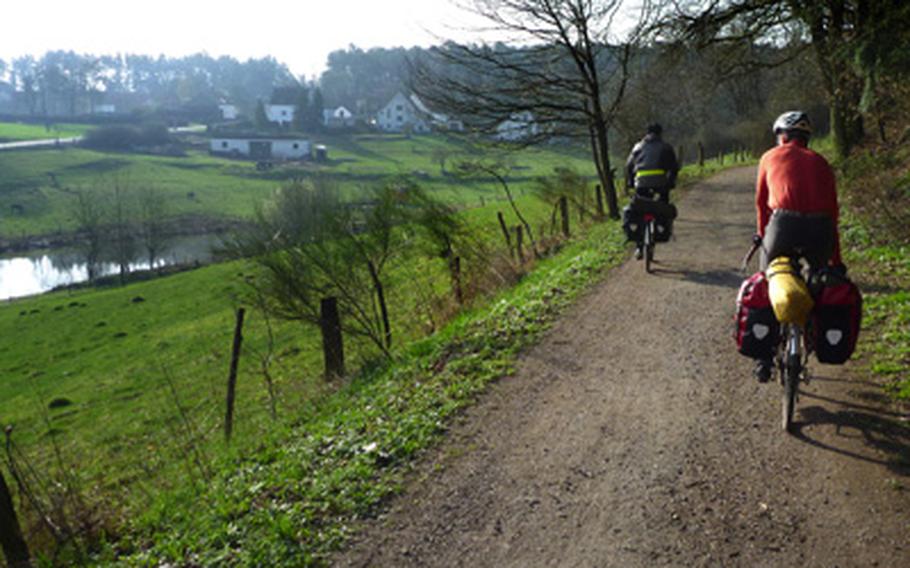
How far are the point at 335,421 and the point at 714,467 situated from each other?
3.84 m

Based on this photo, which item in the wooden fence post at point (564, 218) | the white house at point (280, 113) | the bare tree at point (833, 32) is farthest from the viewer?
the white house at point (280, 113)

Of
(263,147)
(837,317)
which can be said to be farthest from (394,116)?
(837,317)

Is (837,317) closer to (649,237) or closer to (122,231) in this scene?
(649,237)

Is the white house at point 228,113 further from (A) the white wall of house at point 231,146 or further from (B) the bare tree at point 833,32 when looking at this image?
(B) the bare tree at point 833,32

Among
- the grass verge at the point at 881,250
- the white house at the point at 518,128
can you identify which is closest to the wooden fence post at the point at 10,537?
the grass verge at the point at 881,250

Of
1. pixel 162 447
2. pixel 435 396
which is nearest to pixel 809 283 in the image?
pixel 435 396

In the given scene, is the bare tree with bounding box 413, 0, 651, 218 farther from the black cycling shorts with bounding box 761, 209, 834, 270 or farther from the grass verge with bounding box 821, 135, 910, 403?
the black cycling shorts with bounding box 761, 209, 834, 270

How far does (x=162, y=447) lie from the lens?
→ 535 inches

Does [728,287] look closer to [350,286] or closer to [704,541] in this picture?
[704,541]

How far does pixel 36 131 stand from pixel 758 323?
144 meters

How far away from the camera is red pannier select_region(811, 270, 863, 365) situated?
15.7 feet

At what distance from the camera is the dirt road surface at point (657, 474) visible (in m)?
4.04

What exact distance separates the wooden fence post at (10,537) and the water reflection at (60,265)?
154ft

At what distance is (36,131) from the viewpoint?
124 meters
